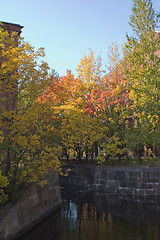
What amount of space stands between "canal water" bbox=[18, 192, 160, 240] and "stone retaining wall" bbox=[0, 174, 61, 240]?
2.05 ft

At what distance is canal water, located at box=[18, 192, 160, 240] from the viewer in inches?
662

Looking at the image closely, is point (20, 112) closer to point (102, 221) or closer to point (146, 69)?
point (102, 221)

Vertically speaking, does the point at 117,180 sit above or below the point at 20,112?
below

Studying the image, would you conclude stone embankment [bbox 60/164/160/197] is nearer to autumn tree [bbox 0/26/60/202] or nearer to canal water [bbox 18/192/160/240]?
canal water [bbox 18/192/160/240]

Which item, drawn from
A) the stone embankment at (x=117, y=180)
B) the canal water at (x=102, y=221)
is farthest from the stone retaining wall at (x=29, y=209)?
the stone embankment at (x=117, y=180)

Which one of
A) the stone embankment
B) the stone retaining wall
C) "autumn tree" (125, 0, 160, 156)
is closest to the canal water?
the stone retaining wall

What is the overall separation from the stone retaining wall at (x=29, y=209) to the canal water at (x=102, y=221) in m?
0.62

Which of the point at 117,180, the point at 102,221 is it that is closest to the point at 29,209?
the point at 102,221

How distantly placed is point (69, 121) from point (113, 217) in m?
15.0

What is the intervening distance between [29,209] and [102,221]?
577 cm

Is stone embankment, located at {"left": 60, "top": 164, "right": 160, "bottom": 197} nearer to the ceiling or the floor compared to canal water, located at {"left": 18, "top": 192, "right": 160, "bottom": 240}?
nearer to the ceiling

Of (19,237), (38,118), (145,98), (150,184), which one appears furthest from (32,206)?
(145,98)

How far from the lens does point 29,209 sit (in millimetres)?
18391

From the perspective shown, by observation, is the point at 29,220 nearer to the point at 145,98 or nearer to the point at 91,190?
the point at 91,190
